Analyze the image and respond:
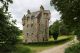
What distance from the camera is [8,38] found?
35062mm

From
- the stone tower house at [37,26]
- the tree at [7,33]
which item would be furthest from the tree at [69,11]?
the stone tower house at [37,26]

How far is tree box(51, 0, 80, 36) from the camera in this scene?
110 ft

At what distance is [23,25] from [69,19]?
53622mm

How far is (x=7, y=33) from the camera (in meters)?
34.9

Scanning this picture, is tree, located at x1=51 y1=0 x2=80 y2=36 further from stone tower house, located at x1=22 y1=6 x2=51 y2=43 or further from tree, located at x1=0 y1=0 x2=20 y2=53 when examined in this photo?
stone tower house, located at x1=22 y1=6 x2=51 y2=43

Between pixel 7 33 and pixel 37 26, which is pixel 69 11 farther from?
pixel 37 26

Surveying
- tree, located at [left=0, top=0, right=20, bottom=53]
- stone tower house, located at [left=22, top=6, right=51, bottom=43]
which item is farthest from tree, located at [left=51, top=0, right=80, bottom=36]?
stone tower house, located at [left=22, top=6, right=51, bottom=43]

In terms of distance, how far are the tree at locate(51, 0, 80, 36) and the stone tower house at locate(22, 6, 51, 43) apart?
43241 mm

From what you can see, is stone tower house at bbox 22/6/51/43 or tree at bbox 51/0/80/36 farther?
stone tower house at bbox 22/6/51/43

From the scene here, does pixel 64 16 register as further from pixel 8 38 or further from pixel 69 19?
pixel 8 38

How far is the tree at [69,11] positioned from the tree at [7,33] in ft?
23.0

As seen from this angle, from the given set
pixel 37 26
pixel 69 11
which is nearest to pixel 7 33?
pixel 69 11

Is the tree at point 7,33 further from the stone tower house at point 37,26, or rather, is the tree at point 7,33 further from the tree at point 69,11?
the stone tower house at point 37,26

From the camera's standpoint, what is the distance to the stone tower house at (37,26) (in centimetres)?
8269
